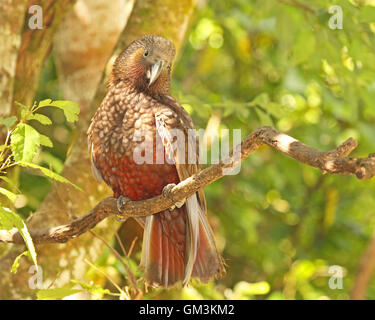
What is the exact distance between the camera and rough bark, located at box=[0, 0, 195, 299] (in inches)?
103

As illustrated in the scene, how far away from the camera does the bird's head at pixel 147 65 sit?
198cm

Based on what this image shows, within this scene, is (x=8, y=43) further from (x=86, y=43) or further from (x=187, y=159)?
(x=187, y=159)

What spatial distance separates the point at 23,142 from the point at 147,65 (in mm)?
590

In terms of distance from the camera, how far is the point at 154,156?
82.0 inches

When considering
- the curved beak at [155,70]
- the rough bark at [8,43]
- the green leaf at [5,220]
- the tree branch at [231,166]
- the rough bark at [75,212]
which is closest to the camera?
the tree branch at [231,166]

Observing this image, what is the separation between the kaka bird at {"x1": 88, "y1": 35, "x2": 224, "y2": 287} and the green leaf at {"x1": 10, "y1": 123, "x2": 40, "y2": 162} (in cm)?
47

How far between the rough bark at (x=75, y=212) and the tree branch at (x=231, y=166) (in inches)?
19.9

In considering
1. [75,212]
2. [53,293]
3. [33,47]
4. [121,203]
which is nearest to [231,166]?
[121,203]

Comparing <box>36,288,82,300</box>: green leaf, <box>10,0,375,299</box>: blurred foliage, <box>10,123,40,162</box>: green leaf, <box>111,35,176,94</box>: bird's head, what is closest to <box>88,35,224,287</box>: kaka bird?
<box>111,35,176,94</box>: bird's head

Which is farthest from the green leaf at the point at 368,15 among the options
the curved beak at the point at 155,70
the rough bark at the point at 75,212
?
the curved beak at the point at 155,70

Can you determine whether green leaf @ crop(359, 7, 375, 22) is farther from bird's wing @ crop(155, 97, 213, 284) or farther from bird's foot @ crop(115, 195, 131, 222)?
bird's foot @ crop(115, 195, 131, 222)

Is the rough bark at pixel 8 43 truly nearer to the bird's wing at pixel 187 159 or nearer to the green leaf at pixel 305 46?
the bird's wing at pixel 187 159

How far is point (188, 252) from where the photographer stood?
2090 mm

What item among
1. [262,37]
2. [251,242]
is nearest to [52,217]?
[251,242]
